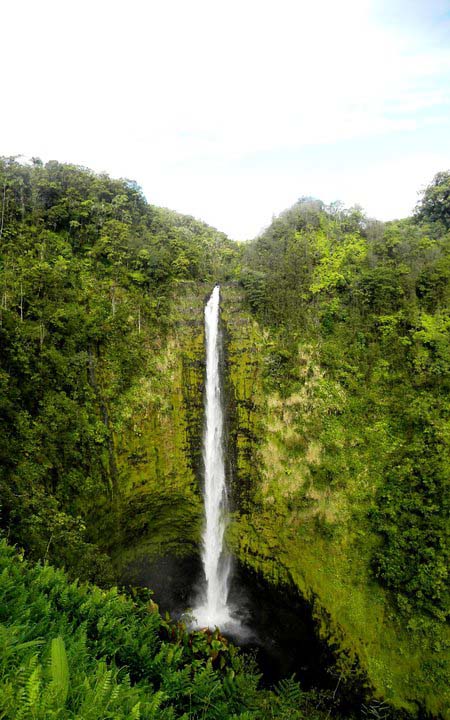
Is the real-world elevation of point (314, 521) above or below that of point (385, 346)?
below

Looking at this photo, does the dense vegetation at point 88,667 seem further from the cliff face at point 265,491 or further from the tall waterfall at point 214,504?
the tall waterfall at point 214,504

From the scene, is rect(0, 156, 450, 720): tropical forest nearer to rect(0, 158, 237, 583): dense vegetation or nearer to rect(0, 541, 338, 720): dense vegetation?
rect(0, 158, 237, 583): dense vegetation

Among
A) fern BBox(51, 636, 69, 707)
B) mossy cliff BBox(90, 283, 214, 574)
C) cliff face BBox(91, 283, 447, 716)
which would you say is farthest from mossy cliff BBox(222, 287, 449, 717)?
fern BBox(51, 636, 69, 707)

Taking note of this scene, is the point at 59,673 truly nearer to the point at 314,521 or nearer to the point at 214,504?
the point at 314,521

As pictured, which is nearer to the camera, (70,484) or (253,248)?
(70,484)

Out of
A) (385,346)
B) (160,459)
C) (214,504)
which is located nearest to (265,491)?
(214,504)

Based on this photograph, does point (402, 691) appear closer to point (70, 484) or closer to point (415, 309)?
point (70, 484)

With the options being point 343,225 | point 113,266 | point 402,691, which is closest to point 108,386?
point 113,266
